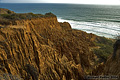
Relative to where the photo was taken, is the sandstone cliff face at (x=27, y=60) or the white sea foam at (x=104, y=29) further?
the white sea foam at (x=104, y=29)

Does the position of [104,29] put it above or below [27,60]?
below

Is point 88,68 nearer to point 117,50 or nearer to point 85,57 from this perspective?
point 85,57

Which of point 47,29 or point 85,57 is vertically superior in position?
point 47,29

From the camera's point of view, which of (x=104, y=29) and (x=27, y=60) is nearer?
(x=27, y=60)

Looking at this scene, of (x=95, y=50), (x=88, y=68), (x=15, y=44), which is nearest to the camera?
(x=15, y=44)

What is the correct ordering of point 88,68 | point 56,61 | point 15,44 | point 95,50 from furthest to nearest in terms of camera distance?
1. point 95,50
2. point 88,68
3. point 56,61
4. point 15,44

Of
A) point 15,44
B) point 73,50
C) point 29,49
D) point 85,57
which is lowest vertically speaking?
point 85,57

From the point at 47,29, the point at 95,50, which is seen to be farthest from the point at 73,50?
the point at 95,50

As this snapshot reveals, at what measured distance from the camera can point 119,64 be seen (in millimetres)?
9422

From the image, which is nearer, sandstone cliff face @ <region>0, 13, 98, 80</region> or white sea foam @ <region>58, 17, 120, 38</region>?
sandstone cliff face @ <region>0, 13, 98, 80</region>

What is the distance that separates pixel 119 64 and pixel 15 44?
11.7 meters

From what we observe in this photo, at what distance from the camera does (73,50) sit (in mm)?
21531

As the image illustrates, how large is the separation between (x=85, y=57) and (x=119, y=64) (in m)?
12.5

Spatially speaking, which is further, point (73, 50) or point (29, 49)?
point (73, 50)
